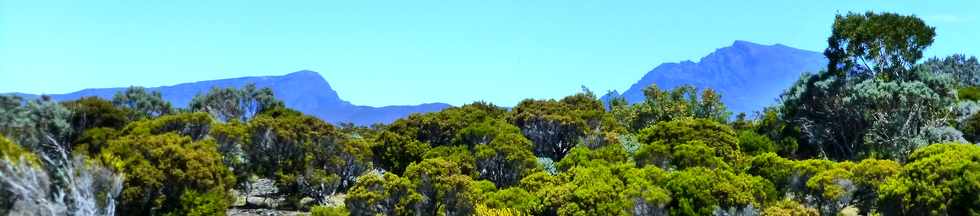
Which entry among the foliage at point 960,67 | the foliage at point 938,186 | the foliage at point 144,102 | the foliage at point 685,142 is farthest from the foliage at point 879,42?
the foliage at point 960,67

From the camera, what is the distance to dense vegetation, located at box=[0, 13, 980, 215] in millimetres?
23750

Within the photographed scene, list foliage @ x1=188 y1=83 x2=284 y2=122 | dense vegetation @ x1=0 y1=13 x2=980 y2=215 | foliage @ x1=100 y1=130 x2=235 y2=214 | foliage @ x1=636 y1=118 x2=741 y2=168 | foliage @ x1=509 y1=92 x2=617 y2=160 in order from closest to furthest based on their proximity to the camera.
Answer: dense vegetation @ x1=0 y1=13 x2=980 y2=215, foliage @ x1=100 y1=130 x2=235 y2=214, foliage @ x1=636 y1=118 x2=741 y2=168, foliage @ x1=509 y1=92 x2=617 y2=160, foliage @ x1=188 y1=83 x2=284 y2=122

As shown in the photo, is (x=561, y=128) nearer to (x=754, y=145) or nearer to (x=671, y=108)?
(x=754, y=145)

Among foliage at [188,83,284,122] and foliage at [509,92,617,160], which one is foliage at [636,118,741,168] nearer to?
foliage at [509,92,617,160]

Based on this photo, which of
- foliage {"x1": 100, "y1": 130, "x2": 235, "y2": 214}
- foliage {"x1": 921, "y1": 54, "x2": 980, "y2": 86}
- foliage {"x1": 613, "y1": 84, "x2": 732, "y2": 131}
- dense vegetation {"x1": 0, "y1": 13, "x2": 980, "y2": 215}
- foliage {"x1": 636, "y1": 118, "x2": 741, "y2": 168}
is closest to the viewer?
dense vegetation {"x1": 0, "y1": 13, "x2": 980, "y2": 215}

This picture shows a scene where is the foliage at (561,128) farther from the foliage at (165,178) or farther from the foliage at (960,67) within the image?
the foliage at (960,67)

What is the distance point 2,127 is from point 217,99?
2586 inches

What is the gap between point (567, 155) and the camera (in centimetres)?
3447

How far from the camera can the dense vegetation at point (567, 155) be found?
23.8 metres

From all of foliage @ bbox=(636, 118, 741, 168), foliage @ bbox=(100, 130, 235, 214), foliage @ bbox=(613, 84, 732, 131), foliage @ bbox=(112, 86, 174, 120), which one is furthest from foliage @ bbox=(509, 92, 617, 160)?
foliage @ bbox=(112, 86, 174, 120)

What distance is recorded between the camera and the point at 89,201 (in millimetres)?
19969

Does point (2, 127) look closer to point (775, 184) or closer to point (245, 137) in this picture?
point (245, 137)

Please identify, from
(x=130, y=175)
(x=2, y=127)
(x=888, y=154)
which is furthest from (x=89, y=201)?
(x=888, y=154)

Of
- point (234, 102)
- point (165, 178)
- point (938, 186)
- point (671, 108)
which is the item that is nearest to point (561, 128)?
point (671, 108)
